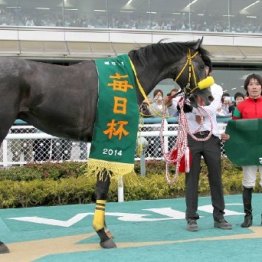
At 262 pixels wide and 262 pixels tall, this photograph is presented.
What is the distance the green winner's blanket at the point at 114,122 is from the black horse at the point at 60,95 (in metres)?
0.08

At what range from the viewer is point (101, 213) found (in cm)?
441

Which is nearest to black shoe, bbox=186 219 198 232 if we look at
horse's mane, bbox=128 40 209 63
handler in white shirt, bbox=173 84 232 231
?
handler in white shirt, bbox=173 84 232 231

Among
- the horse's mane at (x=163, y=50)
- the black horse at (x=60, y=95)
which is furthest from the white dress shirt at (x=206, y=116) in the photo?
the black horse at (x=60, y=95)

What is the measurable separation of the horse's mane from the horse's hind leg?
1198 mm

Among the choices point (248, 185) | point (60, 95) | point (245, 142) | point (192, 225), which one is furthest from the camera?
point (245, 142)

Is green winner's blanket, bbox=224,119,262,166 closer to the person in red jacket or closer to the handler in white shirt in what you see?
the person in red jacket

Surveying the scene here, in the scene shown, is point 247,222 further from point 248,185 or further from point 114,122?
point 114,122

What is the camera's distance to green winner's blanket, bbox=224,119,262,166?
17.3 ft

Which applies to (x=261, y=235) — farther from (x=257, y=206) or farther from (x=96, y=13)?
(x=96, y=13)

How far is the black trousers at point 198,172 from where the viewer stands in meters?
5.16

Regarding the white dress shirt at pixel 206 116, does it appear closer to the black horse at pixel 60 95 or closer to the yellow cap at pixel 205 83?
the yellow cap at pixel 205 83

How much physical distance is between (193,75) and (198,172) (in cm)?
110

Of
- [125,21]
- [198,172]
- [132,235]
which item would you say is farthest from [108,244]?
[125,21]

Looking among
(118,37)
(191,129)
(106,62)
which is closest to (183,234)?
(191,129)
